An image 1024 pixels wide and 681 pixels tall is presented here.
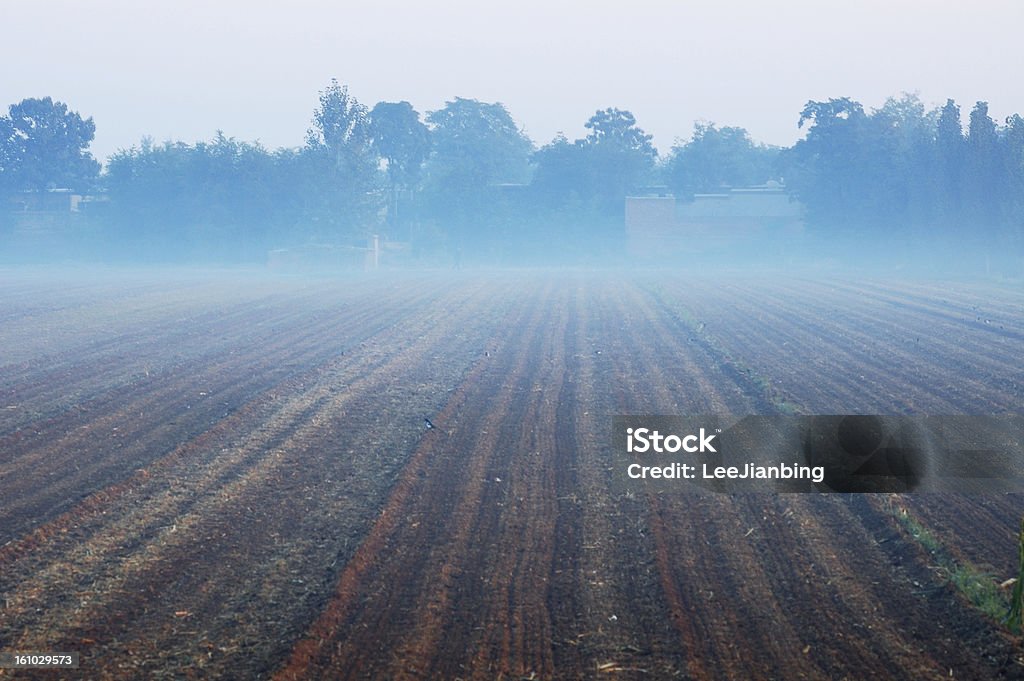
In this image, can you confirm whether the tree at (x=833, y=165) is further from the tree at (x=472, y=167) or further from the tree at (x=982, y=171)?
the tree at (x=472, y=167)

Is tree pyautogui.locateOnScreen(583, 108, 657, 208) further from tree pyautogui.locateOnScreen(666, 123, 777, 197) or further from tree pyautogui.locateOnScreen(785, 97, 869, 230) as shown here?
tree pyautogui.locateOnScreen(785, 97, 869, 230)

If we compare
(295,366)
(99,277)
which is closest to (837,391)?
(295,366)

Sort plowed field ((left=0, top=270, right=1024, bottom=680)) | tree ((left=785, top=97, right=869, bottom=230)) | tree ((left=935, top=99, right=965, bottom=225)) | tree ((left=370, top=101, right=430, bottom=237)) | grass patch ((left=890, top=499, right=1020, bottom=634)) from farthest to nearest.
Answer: tree ((left=370, top=101, right=430, bottom=237)) < tree ((left=785, top=97, right=869, bottom=230)) < tree ((left=935, top=99, right=965, bottom=225)) < grass patch ((left=890, top=499, right=1020, bottom=634)) < plowed field ((left=0, top=270, right=1024, bottom=680))

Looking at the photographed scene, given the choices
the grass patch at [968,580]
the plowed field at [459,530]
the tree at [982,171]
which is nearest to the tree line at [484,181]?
the tree at [982,171]

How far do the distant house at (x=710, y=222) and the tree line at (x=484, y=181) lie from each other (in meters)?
2.11

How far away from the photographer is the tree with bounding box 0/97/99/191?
97938mm

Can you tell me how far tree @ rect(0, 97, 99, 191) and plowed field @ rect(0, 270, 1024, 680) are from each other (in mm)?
85027

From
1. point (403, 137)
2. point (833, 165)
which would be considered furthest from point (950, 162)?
point (403, 137)

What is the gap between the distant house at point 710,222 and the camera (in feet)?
278

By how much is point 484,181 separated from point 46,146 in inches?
1715

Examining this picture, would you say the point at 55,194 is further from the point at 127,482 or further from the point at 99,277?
the point at 127,482

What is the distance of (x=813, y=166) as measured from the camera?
82875 millimetres

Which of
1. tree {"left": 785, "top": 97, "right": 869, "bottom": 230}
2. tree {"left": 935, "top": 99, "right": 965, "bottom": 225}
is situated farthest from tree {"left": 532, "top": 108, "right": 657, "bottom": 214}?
tree {"left": 935, "top": 99, "right": 965, "bottom": 225}

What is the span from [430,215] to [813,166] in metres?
34.8
